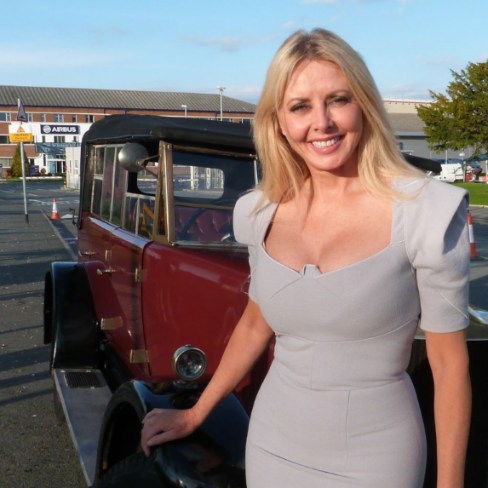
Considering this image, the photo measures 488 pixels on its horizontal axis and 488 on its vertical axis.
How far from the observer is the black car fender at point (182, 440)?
2523 millimetres

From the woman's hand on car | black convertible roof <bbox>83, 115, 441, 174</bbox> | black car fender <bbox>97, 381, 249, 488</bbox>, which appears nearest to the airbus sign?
black convertible roof <bbox>83, 115, 441, 174</bbox>

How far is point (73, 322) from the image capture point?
5.45 meters

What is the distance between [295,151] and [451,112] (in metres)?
41.3

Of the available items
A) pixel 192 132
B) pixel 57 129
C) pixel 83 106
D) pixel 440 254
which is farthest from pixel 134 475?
pixel 83 106

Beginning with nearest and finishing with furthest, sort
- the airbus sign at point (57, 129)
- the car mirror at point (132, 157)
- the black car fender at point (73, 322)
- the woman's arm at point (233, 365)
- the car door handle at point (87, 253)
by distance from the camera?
1. the woman's arm at point (233, 365)
2. the car mirror at point (132, 157)
3. the black car fender at point (73, 322)
4. the car door handle at point (87, 253)
5. the airbus sign at point (57, 129)

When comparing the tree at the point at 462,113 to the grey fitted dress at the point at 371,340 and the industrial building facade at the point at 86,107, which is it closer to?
the grey fitted dress at the point at 371,340

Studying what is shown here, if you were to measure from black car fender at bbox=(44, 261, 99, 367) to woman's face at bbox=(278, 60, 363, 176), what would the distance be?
3.76 meters

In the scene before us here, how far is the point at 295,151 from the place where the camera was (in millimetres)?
2076

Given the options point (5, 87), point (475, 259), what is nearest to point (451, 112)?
point (475, 259)

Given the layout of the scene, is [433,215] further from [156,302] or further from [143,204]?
[143,204]

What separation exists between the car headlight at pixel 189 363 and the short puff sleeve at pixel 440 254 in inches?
72.3

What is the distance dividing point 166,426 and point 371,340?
0.97 metres

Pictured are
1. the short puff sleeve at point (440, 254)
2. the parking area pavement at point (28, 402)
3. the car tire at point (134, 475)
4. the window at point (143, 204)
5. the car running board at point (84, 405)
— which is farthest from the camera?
the parking area pavement at point (28, 402)

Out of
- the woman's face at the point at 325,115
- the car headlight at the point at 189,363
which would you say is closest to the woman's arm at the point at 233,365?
the woman's face at the point at 325,115
